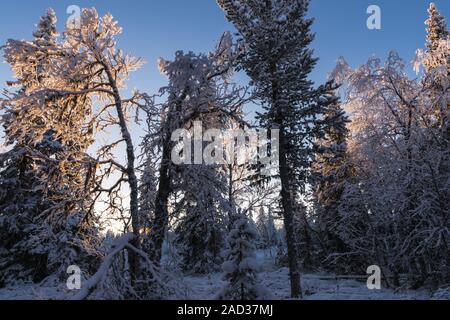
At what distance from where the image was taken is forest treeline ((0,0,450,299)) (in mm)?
8844

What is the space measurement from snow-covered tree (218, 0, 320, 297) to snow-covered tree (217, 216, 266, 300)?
9.61 meters

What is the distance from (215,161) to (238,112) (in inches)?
69.4

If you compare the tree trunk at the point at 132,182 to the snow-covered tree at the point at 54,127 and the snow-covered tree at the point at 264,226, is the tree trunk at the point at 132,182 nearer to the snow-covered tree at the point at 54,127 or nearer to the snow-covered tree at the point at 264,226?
the snow-covered tree at the point at 54,127

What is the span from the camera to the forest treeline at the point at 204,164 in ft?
29.0

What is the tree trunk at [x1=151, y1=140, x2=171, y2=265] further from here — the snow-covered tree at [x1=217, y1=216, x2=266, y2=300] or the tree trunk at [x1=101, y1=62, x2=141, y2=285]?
the snow-covered tree at [x1=217, y1=216, x2=266, y2=300]

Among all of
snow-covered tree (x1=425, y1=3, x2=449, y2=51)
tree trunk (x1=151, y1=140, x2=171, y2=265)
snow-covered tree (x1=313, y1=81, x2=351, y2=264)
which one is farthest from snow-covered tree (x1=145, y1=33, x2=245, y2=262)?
snow-covered tree (x1=425, y1=3, x2=449, y2=51)

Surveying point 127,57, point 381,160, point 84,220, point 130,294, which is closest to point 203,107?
point 127,57

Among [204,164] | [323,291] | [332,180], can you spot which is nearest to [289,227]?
[323,291]

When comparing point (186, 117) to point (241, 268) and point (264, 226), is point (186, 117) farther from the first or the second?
point (264, 226)

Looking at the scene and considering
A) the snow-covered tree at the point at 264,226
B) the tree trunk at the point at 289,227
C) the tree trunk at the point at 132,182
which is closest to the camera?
the tree trunk at the point at 132,182

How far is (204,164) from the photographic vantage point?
10.2 m

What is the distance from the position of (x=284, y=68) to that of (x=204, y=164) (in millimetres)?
9521

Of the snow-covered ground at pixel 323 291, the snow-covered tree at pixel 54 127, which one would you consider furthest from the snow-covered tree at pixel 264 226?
the snow-covered tree at pixel 54 127

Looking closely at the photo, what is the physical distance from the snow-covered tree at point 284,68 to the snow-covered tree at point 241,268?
9606 mm
